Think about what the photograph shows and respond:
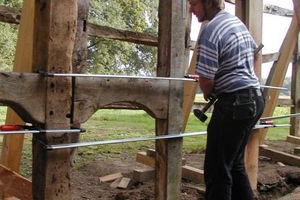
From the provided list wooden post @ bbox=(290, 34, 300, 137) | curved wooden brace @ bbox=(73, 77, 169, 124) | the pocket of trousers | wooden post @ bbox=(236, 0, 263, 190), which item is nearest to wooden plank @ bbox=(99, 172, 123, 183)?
wooden post @ bbox=(236, 0, 263, 190)

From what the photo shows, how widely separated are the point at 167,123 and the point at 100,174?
5.64 feet

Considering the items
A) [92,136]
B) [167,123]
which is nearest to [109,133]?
[92,136]

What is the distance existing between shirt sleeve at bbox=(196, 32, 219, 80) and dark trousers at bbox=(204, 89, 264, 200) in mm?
215

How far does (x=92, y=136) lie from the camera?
6359mm

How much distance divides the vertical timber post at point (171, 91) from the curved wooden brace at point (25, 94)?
3.42 ft

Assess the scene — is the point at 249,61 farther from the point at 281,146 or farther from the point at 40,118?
the point at 281,146

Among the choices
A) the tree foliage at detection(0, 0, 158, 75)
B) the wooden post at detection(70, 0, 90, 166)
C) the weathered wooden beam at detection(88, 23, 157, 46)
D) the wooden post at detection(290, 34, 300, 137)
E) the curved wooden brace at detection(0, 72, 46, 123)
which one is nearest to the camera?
the curved wooden brace at detection(0, 72, 46, 123)

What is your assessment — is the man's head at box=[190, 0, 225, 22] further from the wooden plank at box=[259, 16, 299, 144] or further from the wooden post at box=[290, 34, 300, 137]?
the wooden post at box=[290, 34, 300, 137]

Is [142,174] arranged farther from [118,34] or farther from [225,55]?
[225,55]

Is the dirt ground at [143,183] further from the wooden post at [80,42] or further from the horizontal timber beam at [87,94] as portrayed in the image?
the horizontal timber beam at [87,94]

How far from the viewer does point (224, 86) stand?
2553mm

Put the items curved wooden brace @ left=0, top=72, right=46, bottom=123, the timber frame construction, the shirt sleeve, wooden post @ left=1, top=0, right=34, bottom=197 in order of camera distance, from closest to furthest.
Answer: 1. curved wooden brace @ left=0, top=72, right=46, bottom=123
2. the timber frame construction
3. the shirt sleeve
4. wooden post @ left=1, top=0, right=34, bottom=197

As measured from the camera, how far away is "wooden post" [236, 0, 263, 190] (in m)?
3.74

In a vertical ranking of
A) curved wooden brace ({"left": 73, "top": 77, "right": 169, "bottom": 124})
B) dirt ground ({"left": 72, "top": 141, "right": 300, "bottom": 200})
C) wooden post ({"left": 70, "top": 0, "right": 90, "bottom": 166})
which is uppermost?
wooden post ({"left": 70, "top": 0, "right": 90, "bottom": 166})
